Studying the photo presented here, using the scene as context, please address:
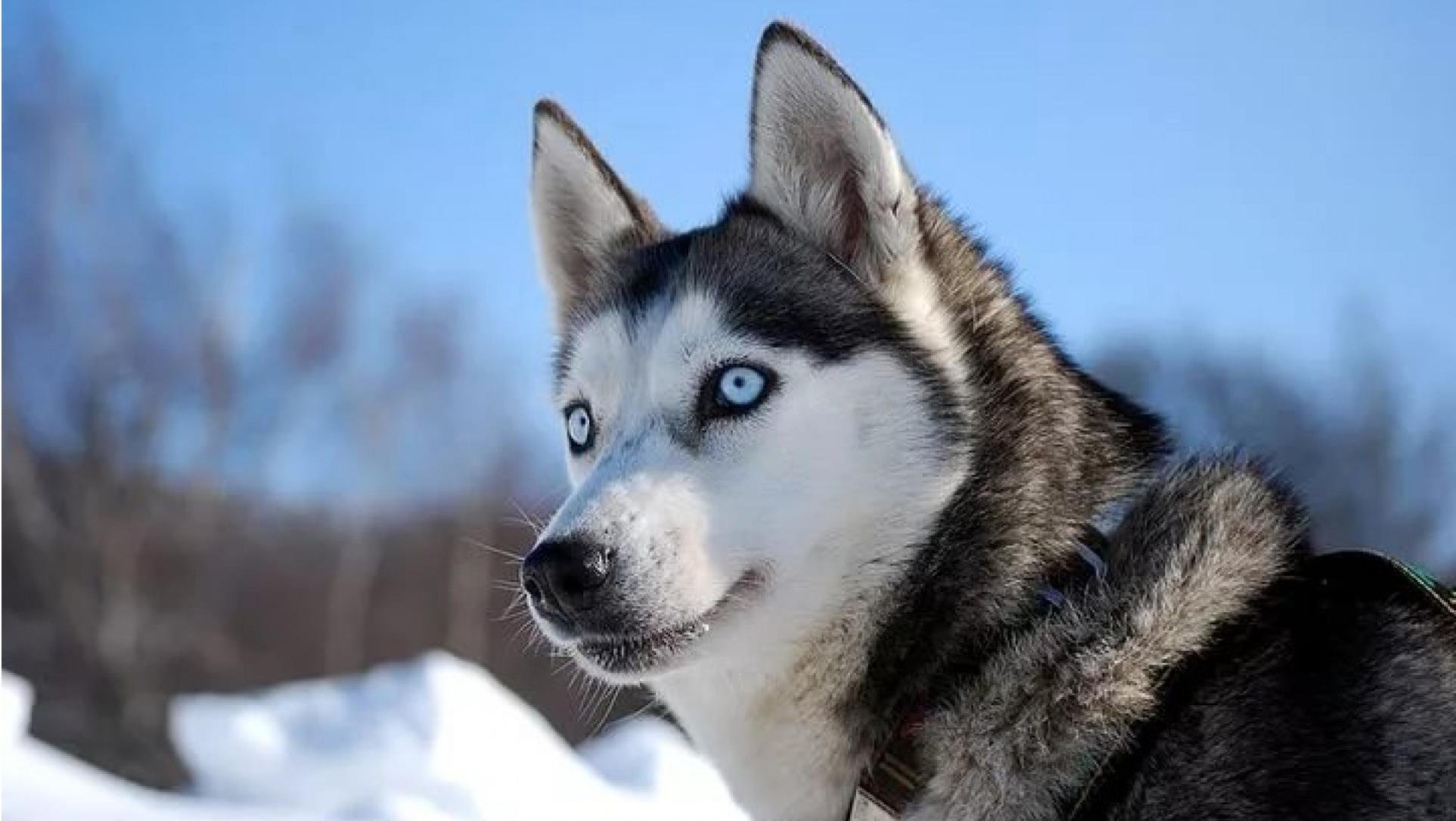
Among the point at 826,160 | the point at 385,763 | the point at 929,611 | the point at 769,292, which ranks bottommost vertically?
the point at 385,763

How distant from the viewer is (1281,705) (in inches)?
83.5

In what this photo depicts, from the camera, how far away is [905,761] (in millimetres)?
2332

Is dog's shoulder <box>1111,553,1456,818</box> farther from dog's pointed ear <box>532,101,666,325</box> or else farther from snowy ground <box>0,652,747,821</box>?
snowy ground <box>0,652,747,821</box>

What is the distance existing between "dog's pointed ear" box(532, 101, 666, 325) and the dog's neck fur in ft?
3.32

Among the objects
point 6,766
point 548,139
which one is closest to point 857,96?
point 548,139

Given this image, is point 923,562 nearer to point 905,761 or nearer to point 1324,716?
point 905,761

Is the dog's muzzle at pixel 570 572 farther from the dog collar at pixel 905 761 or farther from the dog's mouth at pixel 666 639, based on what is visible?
the dog collar at pixel 905 761

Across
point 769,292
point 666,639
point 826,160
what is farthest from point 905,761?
point 826,160

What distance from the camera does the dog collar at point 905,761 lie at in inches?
91.0

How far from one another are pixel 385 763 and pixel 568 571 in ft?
12.5

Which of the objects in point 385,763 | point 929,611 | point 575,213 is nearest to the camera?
point 929,611

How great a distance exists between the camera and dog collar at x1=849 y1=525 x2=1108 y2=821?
2312 mm

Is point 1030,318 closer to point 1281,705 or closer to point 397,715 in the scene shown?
point 1281,705

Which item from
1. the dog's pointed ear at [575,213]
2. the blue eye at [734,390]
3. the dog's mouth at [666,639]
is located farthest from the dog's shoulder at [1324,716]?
the dog's pointed ear at [575,213]
